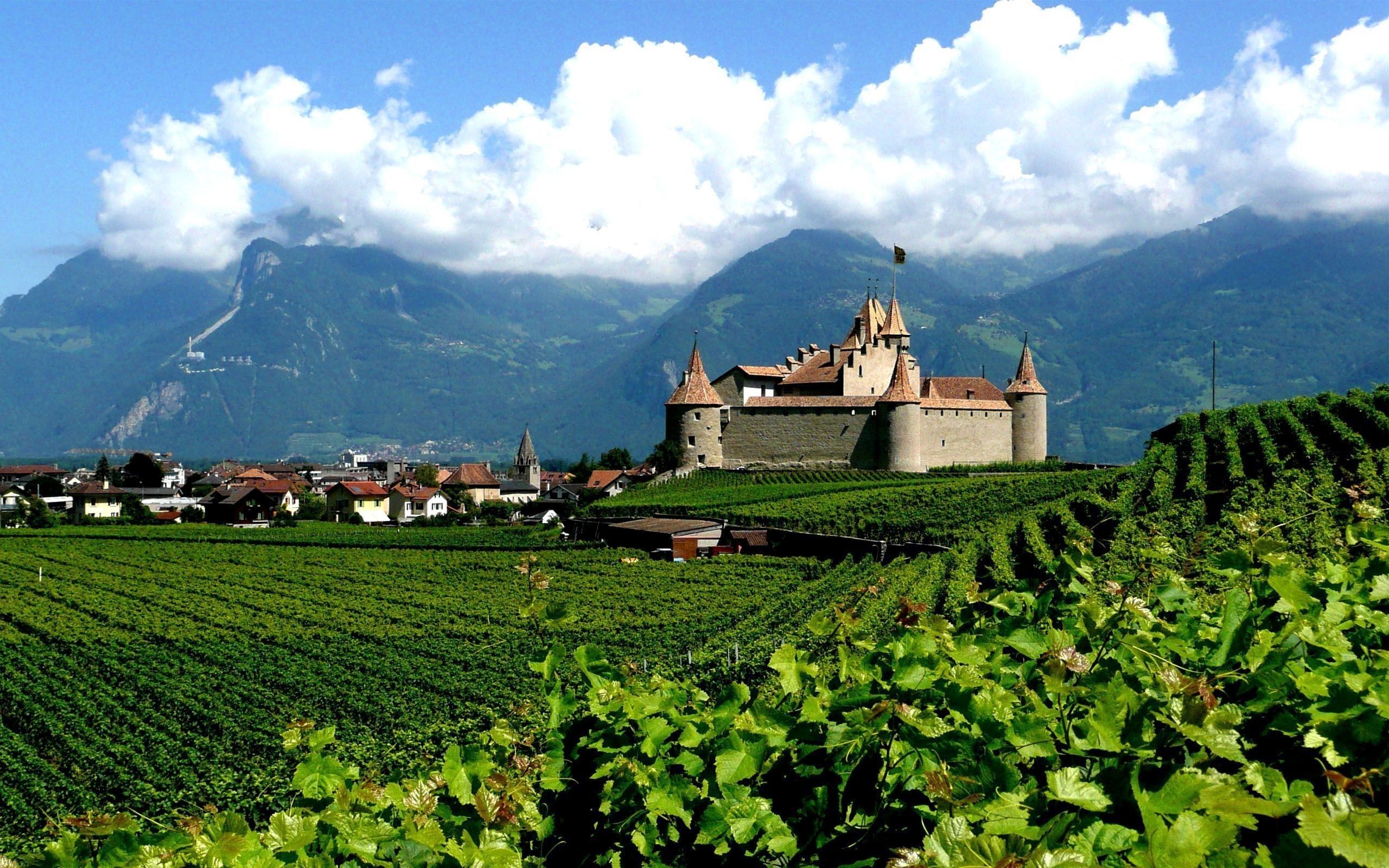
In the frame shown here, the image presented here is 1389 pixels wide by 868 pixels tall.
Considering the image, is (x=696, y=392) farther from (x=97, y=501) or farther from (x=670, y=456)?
(x=97, y=501)

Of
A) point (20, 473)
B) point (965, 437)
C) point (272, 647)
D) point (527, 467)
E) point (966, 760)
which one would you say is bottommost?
point (272, 647)

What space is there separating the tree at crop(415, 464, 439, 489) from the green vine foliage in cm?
11893

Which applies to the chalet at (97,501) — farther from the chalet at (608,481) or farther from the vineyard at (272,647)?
the vineyard at (272,647)

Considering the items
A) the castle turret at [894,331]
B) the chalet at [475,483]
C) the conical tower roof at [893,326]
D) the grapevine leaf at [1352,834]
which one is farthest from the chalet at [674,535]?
the chalet at [475,483]

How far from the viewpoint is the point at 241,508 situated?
8994 centimetres

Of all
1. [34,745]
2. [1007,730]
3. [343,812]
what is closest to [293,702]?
[34,745]

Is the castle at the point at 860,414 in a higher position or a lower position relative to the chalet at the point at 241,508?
higher

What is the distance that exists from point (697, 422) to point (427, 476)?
72.0 m

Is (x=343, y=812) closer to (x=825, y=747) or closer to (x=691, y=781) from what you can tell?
(x=691, y=781)

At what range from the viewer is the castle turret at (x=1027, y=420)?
65.3 m

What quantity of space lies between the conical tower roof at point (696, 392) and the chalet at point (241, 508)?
43712mm

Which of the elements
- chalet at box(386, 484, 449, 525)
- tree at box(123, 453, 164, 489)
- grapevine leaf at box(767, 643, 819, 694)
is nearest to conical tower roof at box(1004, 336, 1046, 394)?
chalet at box(386, 484, 449, 525)

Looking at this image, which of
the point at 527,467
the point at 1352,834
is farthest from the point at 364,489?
the point at 1352,834

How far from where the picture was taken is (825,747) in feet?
10.6
